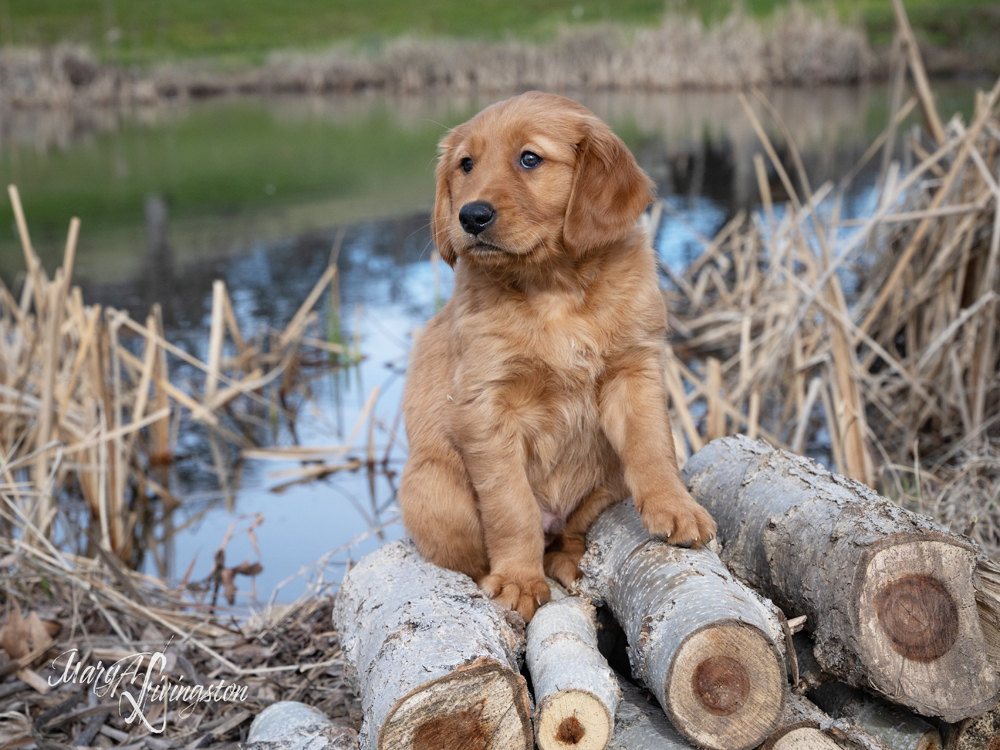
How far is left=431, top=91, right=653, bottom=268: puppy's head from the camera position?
243cm

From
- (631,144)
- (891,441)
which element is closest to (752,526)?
(891,441)

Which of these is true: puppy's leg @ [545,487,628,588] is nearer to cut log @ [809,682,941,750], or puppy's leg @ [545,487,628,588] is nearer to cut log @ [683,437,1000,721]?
cut log @ [683,437,1000,721]

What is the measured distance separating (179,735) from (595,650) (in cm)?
140

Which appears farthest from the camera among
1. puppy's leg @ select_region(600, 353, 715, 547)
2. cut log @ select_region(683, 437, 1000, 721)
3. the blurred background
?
the blurred background

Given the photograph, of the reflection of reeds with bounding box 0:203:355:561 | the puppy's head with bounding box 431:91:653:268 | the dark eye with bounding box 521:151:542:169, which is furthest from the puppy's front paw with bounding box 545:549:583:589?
the reflection of reeds with bounding box 0:203:355:561

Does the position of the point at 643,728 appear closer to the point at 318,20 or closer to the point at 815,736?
the point at 815,736

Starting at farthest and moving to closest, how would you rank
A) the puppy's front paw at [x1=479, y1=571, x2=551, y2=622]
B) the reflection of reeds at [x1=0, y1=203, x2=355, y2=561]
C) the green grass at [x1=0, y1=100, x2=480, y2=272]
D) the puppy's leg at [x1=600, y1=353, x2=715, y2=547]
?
the green grass at [x1=0, y1=100, x2=480, y2=272]
the reflection of reeds at [x1=0, y1=203, x2=355, y2=561]
the puppy's front paw at [x1=479, y1=571, x2=551, y2=622]
the puppy's leg at [x1=600, y1=353, x2=715, y2=547]

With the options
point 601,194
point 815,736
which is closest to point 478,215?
point 601,194

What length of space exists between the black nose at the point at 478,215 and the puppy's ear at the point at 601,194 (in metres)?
0.22

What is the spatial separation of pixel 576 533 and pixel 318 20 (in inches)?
1772

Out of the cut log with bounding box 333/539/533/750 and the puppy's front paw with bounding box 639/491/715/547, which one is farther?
the puppy's front paw with bounding box 639/491/715/547

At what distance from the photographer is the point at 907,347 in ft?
15.9

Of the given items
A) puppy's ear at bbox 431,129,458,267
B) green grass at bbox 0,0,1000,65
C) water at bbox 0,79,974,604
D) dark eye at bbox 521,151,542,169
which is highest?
green grass at bbox 0,0,1000,65

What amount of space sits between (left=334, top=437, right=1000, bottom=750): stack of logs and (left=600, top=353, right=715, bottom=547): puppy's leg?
7 centimetres
